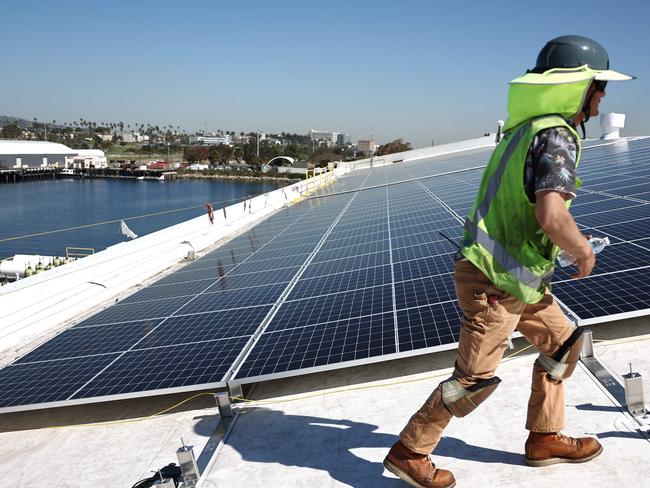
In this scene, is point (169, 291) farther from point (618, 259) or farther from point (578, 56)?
point (578, 56)

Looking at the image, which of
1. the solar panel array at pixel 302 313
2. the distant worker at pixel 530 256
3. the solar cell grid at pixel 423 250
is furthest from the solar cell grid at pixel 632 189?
the distant worker at pixel 530 256

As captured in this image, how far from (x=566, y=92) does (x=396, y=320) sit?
2692 mm

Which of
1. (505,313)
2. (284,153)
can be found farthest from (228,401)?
(284,153)

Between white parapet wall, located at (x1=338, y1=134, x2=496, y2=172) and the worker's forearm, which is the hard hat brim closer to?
the worker's forearm

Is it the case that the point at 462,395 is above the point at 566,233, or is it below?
below

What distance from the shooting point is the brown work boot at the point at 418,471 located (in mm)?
3037

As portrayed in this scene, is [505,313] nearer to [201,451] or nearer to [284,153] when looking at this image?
[201,451]

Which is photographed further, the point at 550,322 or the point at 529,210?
the point at 550,322

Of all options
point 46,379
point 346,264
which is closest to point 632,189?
point 346,264

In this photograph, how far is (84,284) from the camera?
9.68 meters

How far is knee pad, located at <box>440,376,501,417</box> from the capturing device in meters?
2.91

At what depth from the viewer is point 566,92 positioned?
260 centimetres

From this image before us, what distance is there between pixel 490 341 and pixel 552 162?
3.27ft

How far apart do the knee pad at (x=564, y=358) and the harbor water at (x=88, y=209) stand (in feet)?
96.5
